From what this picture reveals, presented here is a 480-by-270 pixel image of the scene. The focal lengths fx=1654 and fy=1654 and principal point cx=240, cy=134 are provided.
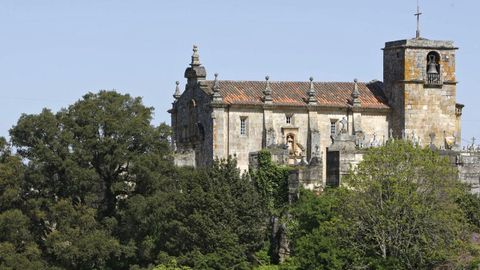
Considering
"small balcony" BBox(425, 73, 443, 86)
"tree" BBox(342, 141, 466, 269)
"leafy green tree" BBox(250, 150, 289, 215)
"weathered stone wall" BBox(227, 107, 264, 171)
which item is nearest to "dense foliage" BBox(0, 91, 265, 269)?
"leafy green tree" BBox(250, 150, 289, 215)

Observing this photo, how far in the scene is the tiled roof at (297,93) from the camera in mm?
93562

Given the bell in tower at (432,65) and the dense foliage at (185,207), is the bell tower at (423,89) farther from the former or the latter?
the dense foliage at (185,207)

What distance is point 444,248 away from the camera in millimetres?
71562

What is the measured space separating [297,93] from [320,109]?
173cm

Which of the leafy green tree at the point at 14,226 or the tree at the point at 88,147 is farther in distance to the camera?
the tree at the point at 88,147

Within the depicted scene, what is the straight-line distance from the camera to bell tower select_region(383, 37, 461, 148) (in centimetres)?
9500

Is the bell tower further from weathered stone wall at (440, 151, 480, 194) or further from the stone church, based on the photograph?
weathered stone wall at (440, 151, 480, 194)

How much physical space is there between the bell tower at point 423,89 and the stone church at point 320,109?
57 millimetres

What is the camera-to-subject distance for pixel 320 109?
9419 centimetres

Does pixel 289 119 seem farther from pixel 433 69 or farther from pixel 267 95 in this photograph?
pixel 433 69

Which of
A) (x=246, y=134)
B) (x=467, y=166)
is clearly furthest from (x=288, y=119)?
(x=467, y=166)

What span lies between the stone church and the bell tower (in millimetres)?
57

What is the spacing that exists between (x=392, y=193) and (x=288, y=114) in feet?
71.2

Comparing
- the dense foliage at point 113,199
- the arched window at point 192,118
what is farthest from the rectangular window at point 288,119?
the dense foliage at point 113,199
